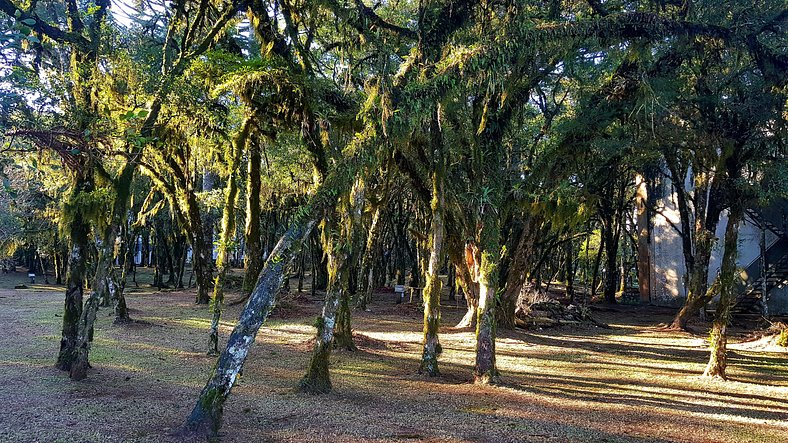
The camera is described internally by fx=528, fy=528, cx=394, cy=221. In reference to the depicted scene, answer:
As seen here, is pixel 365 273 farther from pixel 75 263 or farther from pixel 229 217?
pixel 75 263

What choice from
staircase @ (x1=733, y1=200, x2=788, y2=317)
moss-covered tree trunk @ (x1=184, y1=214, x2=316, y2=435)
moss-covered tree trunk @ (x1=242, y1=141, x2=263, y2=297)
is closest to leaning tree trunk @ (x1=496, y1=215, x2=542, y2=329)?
moss-covered tree trunk @ (x1=242, y1=141, x2=263, y2=297)

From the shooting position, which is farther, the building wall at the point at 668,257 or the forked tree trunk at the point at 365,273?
the building wall at the point at 668,257

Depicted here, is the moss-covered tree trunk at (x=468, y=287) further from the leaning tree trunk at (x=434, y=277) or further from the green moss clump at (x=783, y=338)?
the green moss clump at (x=783, y=338)

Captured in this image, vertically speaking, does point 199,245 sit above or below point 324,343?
above

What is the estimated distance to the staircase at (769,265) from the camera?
22.5 metres

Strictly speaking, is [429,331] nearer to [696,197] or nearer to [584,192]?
[584,192]

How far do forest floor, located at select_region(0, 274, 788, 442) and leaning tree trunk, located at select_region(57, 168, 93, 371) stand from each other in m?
0.72

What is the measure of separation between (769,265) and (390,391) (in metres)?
22.9

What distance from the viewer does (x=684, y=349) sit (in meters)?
15.8

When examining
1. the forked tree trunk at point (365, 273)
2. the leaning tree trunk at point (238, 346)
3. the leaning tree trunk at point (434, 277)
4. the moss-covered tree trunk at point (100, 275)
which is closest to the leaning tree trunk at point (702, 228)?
the leaning tree trunk at point (434, 277)

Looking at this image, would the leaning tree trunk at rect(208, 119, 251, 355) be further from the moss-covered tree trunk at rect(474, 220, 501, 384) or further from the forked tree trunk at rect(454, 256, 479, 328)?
the forked tree trunk at rect(454, 256, 479, 328)

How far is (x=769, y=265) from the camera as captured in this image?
24375 mm

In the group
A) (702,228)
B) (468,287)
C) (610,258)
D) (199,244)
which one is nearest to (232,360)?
(468,287)

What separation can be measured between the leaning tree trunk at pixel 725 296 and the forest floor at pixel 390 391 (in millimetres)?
474
